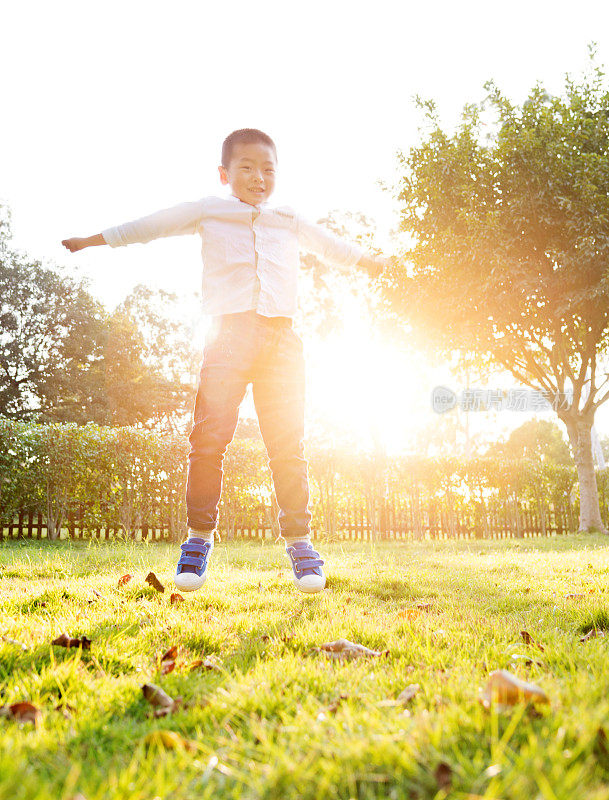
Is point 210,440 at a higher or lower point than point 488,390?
lower

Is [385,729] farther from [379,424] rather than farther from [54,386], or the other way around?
[54,386]

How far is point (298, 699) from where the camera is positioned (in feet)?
4.97

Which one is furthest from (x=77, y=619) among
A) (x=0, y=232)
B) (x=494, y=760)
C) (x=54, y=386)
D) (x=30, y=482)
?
(x=0, y=232)

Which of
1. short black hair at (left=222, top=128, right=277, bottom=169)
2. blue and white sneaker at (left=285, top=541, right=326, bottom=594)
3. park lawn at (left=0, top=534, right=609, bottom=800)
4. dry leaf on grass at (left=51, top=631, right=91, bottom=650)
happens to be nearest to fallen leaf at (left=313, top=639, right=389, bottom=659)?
park lawn at (left=0, top=534, right=609, bottom=800)

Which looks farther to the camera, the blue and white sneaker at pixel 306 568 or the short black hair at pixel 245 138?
the short black hair at pixel 245 138

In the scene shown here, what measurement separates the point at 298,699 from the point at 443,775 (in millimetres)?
601

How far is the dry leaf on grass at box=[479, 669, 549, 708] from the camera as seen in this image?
126 cm

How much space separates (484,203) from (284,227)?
10886 mm

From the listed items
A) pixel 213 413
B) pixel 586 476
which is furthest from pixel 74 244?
pixel 586 476

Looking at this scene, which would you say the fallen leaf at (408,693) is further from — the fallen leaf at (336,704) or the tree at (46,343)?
the tree at (46,343)

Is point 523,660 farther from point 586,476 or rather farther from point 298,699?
point 586,476

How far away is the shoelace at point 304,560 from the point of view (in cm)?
309

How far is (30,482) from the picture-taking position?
402 inches

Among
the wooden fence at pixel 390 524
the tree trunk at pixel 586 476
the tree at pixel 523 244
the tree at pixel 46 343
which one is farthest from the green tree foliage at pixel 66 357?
the tree trunk at pixel 586 476
